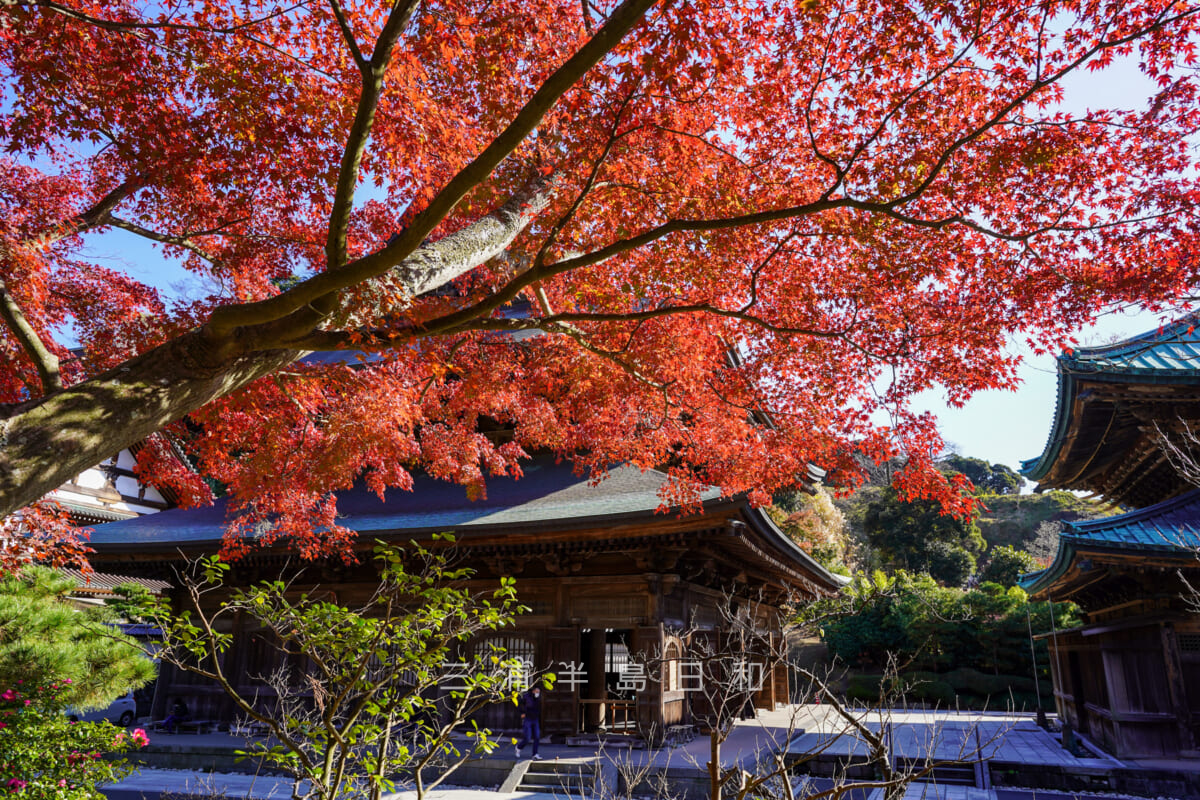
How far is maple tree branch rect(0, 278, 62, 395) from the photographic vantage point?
3.40 m

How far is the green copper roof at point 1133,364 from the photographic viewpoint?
8273mm

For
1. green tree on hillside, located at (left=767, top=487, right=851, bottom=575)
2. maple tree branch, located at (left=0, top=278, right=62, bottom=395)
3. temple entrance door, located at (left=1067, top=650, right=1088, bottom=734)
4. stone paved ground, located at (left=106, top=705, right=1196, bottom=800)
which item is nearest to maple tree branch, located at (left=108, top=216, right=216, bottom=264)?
maple tree branch, located at (left=0, top=278, right=62, bottom=395)

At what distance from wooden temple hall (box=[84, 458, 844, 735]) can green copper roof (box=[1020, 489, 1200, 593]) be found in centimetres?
374

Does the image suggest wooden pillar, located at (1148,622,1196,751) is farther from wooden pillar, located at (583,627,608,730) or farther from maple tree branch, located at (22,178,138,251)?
maple tree branch, located at (22,178,138,251)

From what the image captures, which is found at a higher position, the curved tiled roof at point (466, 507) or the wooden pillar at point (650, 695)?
the curved tiled roof at point (466, 507)

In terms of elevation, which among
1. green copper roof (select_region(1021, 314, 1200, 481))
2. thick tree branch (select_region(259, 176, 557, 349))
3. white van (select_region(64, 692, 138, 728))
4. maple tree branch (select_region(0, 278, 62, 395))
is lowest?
white van (select_region(64, 692, 138, 728))

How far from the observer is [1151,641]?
9.46 metres

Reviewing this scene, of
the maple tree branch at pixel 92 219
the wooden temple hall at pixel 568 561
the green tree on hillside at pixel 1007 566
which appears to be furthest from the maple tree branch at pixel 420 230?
the green tree on hillside at pixel 1007 566

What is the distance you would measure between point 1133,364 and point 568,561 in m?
8.34

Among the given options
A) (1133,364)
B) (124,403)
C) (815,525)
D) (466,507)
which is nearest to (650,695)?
(466,507)

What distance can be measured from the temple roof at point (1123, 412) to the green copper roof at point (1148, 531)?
0.82 meters

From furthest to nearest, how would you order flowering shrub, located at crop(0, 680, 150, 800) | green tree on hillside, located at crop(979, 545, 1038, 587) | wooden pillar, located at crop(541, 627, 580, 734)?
green tree on hillside, located at crop(979, 545, 1038, 587) → wooden pillar, located at crop(541, 627, 580, 734) → flowering shrub, located at crop(0, 680, 150, 800)

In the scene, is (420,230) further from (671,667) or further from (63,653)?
(671,667)

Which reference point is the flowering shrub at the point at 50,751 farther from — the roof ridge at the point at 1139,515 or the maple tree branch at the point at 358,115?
the roof ridge at the point at 1139,515
